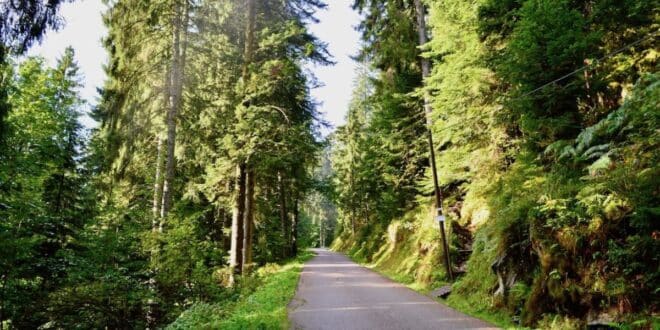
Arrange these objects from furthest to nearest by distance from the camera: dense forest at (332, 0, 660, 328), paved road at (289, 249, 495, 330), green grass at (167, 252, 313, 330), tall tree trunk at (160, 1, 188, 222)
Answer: tall tree trunk at (160, 1, 188, 222) → paved road at (289, 249, 495, 330) → green grass at (167, 252, 313, 330) → dense forest at (332, 0, 660, 328)

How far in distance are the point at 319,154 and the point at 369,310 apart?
25.4ft

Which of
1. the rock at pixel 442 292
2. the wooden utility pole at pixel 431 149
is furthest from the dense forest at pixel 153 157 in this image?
the rock at pixel 442 292

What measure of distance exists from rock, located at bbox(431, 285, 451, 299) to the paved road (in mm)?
324

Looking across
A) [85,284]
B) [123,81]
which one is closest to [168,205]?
[85,284]

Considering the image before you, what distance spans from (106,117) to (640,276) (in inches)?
572

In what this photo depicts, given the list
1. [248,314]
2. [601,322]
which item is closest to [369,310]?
[248,314]

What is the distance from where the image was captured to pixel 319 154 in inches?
614

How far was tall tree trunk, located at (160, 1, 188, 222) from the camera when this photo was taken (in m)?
12.8

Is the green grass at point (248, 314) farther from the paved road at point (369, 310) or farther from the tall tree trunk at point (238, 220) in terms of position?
the tall tree trunk at point (238, 220)

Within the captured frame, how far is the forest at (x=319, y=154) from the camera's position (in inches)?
251

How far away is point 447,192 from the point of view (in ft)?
56.6

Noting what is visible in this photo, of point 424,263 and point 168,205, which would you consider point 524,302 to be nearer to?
point 424,263

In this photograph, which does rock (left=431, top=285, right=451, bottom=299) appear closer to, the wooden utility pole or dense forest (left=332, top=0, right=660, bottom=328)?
dense forest (left=332, top=0, right=660, bottom=328)

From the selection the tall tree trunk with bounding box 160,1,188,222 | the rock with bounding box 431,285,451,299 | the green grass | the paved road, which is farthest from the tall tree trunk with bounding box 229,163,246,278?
the rock with bounding box 431,285,451,299
